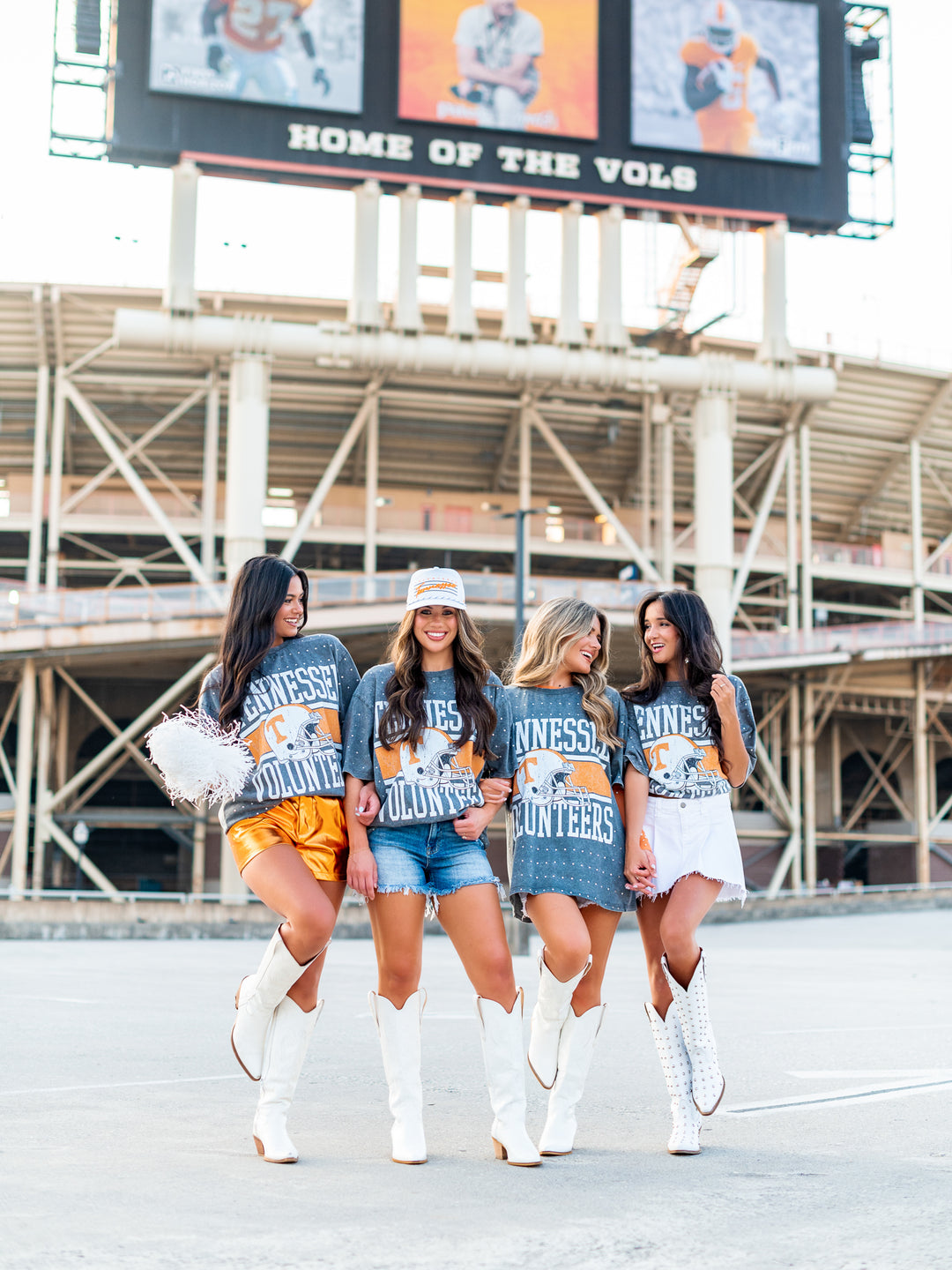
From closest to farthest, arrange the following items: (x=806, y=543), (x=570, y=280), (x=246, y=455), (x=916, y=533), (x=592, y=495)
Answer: (x=246, y=455) → (x=570, y=280) → (x=592, y=495) → (x=806, y=543) → (x=916, y=533)

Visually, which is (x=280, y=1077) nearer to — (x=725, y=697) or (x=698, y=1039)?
(x=698, y=1039)

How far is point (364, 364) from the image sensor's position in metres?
35.5

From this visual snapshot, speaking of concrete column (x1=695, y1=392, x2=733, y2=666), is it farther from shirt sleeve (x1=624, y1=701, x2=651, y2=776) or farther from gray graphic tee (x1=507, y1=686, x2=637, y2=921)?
gray graphic tee (x1=507, y1=686, x2=637, y2=921)

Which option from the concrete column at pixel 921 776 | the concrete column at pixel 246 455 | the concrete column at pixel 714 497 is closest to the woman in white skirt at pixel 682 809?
the concrete column at pixel 246 455

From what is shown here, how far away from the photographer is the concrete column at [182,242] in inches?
1380

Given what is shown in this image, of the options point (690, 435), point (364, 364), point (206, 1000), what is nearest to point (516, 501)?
point (690, 435)

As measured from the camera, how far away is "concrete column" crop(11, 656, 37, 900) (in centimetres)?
3519

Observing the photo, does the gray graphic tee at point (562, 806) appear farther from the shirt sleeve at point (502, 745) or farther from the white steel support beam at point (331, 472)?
the white steel support beam at point (331, 472)

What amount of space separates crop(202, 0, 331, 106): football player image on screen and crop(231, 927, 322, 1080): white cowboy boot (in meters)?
34.2

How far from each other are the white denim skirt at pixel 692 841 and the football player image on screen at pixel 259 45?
33804mm

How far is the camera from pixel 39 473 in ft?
128

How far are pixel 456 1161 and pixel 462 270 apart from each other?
3400 centimetres

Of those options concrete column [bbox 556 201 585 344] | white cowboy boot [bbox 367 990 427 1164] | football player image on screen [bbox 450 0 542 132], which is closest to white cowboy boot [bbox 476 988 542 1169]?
white cowboy boot [bbox 367 990 427 1164]

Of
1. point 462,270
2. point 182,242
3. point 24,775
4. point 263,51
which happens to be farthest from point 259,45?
point 24,775
